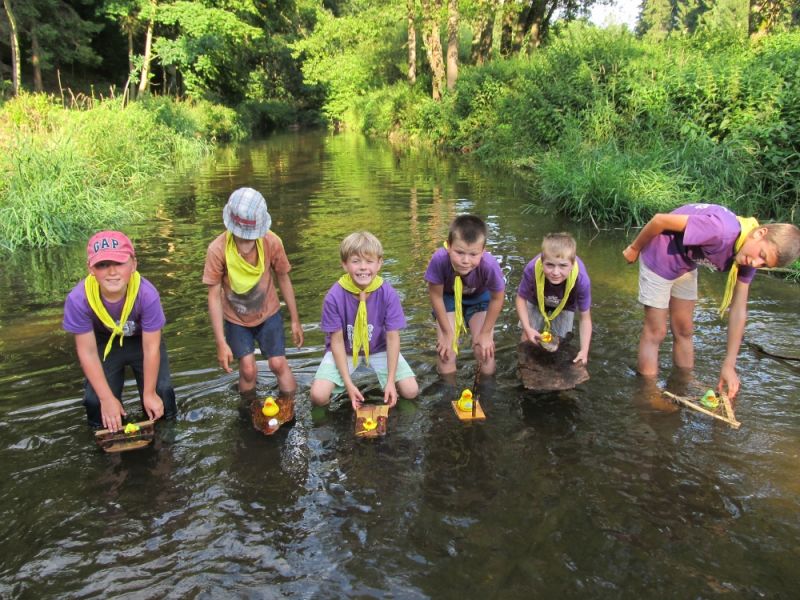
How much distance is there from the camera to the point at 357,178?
1606 centimetres

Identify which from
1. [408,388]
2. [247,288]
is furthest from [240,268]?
[408,388]

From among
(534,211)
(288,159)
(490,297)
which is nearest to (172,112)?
(288,159)

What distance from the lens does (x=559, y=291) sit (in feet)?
15.0

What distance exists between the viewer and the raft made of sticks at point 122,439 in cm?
356

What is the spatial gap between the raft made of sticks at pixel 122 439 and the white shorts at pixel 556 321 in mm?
3056

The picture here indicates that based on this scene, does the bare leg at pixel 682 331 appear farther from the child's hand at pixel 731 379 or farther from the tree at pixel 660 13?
the tree at pixel 660 13

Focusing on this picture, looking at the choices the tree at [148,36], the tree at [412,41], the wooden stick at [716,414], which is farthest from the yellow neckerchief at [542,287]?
the tree at [412,41]

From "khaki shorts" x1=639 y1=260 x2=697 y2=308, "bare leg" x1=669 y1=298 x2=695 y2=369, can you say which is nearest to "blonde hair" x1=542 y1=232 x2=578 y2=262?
"khaki shorts" x1=639 y1=260 x2=697 y2=308

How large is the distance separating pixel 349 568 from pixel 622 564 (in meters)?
1.24

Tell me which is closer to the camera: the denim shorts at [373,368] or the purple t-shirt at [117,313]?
the purple t-shirt at [117,313]

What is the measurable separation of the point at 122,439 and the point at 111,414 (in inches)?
6.9

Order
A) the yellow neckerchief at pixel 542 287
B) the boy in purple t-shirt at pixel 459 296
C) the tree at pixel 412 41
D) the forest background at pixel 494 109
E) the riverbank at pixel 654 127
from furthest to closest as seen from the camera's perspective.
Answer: the tree at pixel 412 41 → the forest background at pixel 494 109 → the riverbank at pixel 654 127 → the boy in purple t-shirt at pixel 459 296 → the yellow neckerchief at pixel 542 287

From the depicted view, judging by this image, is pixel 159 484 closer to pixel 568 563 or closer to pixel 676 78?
pixel 568 563

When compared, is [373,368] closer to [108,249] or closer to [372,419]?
[372,419]
